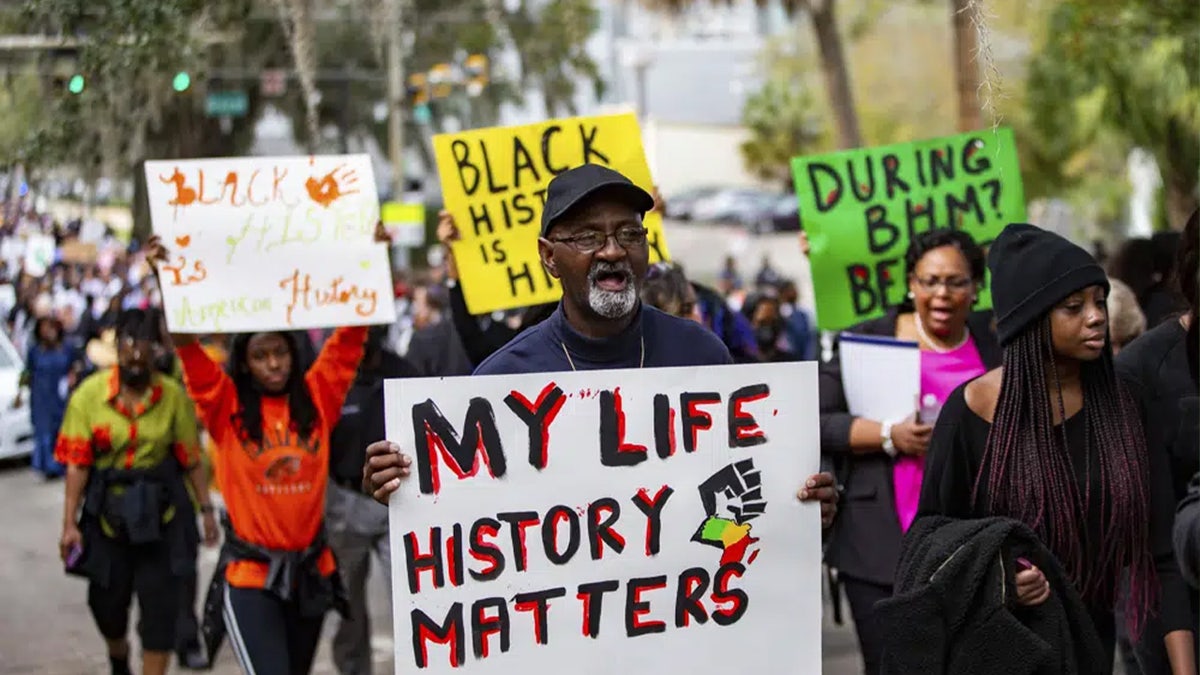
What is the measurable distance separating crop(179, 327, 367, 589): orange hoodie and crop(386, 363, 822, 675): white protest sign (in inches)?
104

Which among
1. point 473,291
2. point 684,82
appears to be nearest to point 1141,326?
point 473,291

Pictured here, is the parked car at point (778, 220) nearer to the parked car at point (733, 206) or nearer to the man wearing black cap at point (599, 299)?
the parked car at point (733, 206)

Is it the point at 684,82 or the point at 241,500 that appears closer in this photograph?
the point at 241,500

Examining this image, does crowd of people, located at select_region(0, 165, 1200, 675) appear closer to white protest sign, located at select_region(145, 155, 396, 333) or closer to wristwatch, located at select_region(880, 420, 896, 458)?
wristwatch, located at select_region(880, 420, 896, 458)

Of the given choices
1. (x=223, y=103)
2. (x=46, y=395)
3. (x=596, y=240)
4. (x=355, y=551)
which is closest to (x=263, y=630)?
(x=355, y=551)

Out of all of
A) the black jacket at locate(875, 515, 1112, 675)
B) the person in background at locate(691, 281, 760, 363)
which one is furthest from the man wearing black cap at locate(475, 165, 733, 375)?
the person in background at locate(691, 281, 760, 363)

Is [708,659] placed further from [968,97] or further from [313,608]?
[968,97]

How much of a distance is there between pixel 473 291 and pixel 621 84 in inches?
2628

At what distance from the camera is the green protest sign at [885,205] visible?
24.3 ft

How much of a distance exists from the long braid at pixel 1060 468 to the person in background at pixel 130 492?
15.1 feet

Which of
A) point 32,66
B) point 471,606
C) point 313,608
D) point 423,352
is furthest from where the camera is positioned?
point 32,66

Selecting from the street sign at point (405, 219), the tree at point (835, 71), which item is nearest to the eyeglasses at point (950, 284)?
the tree at point (835, 71)

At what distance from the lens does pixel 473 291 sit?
7020 mm

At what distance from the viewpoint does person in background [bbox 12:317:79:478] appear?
59.4 feet
